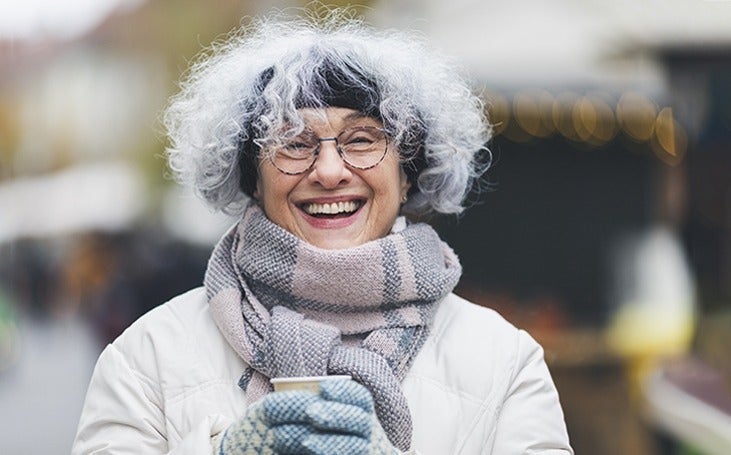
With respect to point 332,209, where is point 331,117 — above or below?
above

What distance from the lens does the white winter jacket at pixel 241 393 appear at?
2.60 meters

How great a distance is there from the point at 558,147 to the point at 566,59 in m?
1.43

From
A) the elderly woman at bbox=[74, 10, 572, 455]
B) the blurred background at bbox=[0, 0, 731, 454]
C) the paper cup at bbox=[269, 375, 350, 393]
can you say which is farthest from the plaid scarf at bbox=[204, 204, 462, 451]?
the blurred background at bbox=[0, 0, 731, 454]

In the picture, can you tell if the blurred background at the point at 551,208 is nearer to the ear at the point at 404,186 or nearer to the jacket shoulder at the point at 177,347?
the ear at the point at 404,186

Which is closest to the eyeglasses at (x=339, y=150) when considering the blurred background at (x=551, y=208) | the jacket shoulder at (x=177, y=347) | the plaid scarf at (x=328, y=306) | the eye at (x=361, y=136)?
the eye at (x=361, y=136)

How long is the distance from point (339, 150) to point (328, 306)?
1.04 ft

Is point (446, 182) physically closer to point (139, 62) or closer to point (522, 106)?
point (522, 106)

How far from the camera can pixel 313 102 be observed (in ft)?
8.75

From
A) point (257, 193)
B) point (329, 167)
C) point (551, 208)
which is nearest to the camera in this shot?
point (329, 167)

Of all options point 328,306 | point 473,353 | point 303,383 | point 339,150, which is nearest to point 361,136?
point 339,150

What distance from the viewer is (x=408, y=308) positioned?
2.71 meters

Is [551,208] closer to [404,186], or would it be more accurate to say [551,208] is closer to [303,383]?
[404,186]

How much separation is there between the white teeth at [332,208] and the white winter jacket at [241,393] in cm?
32

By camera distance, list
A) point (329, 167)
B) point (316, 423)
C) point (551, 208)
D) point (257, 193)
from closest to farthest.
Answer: point (316, 423) < point (329, 167) < point (257, 193) < point (551, 208)
